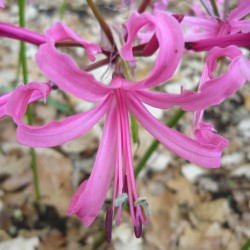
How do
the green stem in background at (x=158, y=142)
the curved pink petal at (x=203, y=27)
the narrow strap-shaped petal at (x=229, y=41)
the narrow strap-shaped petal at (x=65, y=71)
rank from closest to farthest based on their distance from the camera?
1. the narrow strap-shaped petal at (x=65, y=71)
2. the narrow strap-shaped petal at (x=229, y=41)
3. the curved pink petal at (x=203, y=27)
4. the green stem in background at (x=158, y=142)

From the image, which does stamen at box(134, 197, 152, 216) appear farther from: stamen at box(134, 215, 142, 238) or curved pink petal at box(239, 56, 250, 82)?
curved pink petal at box(239, 56, 250, 82)

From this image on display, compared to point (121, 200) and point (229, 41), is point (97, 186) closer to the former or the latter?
point (121, 200)

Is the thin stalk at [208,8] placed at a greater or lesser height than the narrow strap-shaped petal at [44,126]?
greater

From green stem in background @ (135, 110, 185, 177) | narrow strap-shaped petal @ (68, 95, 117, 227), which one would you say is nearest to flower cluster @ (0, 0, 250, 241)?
narrow strap-shaped petal @ (68, 95, 117, 227)

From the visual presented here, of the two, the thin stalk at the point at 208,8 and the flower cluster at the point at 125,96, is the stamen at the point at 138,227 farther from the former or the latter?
the thin stalk at the point at 208,8

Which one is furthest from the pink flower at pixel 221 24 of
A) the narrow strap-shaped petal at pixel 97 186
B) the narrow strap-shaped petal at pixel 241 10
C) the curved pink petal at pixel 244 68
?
the narrow strap-shaped petal at pixel 97 186

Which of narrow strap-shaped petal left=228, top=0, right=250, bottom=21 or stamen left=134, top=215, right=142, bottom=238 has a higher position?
narrow strap-shaped petal left=228, top=0, right=250, bottom=21

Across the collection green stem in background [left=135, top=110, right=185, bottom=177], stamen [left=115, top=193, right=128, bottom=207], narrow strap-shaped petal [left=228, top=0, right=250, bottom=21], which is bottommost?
green stem in background [left=135, top=110, right=185, bottom=177]
